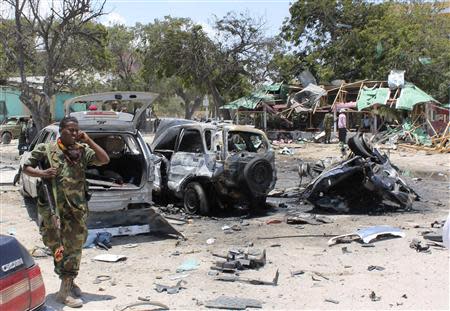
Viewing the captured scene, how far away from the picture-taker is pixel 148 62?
117 feet

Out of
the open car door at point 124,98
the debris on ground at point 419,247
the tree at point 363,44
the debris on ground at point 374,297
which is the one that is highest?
the tree at point 363,44

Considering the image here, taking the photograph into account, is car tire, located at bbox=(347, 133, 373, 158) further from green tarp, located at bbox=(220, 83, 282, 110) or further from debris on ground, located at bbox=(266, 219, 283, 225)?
green tarp, located at bbox=(220, 83, 282, 110)

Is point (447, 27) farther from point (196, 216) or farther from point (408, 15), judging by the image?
point (196, 216)

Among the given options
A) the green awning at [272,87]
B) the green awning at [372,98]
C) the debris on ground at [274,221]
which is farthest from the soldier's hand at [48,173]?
the green awning at [272,87]

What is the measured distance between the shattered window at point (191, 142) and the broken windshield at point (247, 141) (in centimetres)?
57

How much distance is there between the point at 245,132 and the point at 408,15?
38604 millimetres

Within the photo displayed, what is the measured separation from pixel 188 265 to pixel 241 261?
638mm

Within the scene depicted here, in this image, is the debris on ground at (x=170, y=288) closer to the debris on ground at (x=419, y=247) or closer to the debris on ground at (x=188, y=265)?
the debris on ground at (x=188, y=265)

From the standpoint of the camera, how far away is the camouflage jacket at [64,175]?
Answer: 516cm

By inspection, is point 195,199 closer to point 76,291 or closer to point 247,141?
point 247,141

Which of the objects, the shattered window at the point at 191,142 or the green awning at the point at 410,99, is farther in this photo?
the green awning at the point at 410,99

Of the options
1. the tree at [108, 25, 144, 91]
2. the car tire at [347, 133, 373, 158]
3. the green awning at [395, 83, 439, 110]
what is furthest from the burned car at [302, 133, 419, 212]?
the tree at [108, 25, 144, 91]

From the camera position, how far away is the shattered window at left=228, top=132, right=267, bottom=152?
10.1 meters

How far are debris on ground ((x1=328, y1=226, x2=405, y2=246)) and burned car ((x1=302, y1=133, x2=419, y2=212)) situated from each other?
190cm
